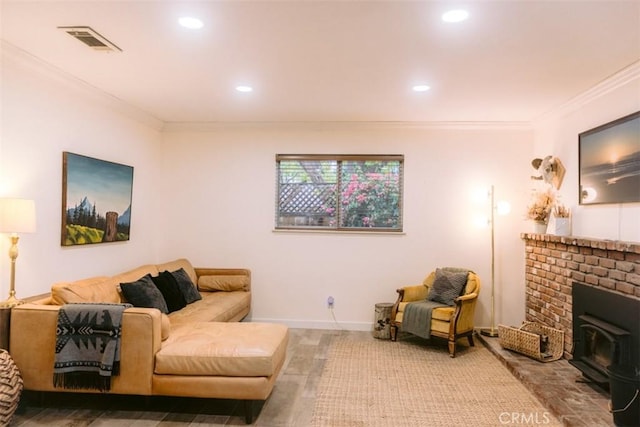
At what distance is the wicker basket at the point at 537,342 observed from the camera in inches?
147

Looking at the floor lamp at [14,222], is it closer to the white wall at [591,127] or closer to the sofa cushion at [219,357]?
the sofa cushion at [219,357]

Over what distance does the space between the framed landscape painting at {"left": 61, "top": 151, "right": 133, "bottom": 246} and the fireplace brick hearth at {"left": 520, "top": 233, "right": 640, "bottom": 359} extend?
4379 mm

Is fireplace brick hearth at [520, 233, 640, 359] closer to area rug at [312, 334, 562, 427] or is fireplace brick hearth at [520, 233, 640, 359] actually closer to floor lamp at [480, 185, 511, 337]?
floor lamp at [480, 185, 511, 337]

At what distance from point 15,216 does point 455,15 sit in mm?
3054

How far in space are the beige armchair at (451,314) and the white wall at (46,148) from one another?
10.1 ft

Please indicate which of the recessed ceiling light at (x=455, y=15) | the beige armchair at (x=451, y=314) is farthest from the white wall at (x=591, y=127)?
the recessed ceiling light at (x=455, y=15)

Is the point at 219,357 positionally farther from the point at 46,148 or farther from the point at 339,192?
the point at 339,192

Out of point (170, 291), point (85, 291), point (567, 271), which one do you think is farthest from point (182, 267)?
point (567, 271)

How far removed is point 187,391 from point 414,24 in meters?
2.73

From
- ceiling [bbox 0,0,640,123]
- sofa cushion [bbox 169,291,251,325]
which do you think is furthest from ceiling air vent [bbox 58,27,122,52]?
sofa cushion [bbox 169,291,251,325]

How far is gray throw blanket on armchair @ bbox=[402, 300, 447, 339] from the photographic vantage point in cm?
423

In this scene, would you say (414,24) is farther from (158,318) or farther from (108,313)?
(108,313)

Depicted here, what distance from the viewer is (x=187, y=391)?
272 cm

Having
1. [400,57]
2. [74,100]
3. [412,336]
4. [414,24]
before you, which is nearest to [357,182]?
[412,336]
